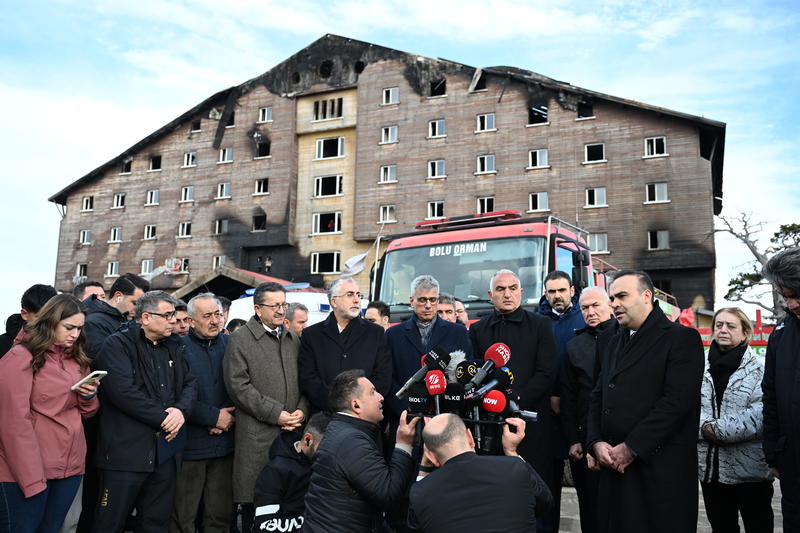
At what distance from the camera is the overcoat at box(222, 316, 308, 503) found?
17.3 feet

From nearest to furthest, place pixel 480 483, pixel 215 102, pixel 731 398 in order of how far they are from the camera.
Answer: pixel 480 483 → pixel 731 398 → pixel 215 102

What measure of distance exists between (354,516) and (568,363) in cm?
254

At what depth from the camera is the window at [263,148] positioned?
3666 cm

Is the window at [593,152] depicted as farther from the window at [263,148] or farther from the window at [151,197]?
the window at [151,197]

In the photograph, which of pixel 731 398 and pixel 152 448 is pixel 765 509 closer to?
pixel 731 398

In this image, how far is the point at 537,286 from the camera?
30.9ft

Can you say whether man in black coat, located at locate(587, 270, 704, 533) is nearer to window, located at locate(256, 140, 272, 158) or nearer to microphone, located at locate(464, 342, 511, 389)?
microphone, located at locate(464, 342, 511, 389)

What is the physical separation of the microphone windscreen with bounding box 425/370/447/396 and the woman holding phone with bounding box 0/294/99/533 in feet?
8.68

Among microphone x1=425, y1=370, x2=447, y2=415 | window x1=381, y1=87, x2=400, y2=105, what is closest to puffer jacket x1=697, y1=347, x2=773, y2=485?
microphone x1=425, y1=370, x2=447, y2=415

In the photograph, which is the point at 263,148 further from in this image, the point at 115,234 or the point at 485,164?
the point at 485,164

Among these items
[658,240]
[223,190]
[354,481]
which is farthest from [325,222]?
[354,481]

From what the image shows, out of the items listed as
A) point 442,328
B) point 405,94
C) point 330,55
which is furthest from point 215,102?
point 442,328

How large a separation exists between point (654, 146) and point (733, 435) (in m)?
27.3

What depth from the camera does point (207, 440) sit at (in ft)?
18.1
